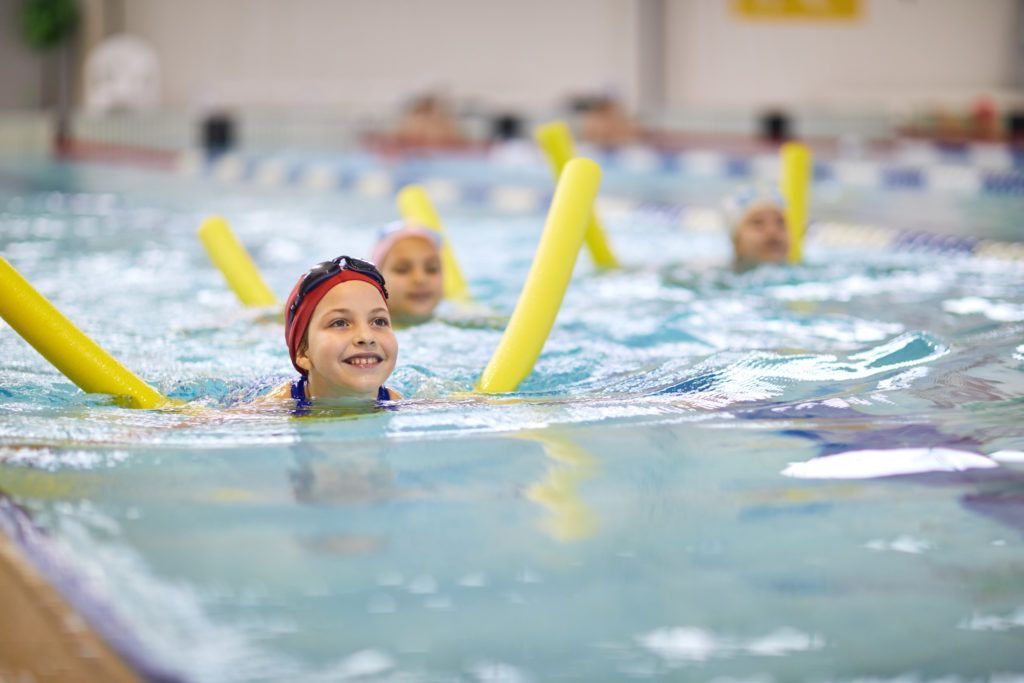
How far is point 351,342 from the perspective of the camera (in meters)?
3.39

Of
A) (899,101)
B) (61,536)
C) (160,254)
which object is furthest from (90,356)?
(899,101)

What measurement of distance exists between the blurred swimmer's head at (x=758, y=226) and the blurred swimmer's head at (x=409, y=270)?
2.20 metres

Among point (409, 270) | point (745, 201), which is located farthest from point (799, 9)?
point (409, 270)

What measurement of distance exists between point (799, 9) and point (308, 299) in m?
17.9

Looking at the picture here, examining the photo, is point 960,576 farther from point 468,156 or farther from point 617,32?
point 617,32

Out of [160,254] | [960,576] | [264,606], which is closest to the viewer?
[264,606]

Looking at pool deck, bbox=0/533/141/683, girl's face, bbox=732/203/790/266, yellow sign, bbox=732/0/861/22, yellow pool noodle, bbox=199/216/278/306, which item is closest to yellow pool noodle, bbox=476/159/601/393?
yellow pool noodle, bbox=199/216/278/306

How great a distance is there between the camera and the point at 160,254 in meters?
8.26

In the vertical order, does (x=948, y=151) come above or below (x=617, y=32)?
below

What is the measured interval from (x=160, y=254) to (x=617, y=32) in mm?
13686

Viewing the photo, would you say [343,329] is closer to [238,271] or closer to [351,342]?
[351,342]

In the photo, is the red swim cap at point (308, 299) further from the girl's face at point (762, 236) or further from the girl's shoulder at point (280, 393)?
the girl's face at point (762, 236)

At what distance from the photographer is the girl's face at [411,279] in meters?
5.19

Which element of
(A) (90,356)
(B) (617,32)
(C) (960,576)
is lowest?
(C) (960,576)
